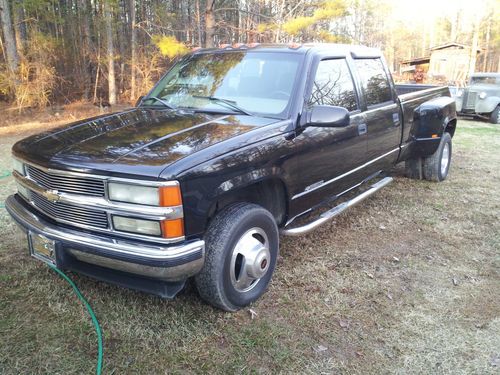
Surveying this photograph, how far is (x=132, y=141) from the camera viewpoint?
9.06ft

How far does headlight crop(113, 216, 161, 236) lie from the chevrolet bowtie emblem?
452 millimetres

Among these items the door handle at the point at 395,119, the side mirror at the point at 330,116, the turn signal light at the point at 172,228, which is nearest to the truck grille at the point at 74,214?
the turn signal light at the point at 172,228

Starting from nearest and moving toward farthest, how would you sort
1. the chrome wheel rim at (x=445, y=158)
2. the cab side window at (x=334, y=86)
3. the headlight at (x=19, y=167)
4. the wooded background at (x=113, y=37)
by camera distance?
the headlight at (x=19, y=167) → the cab side window at (x=334, y=86) → the chrome wheel rim at (x=445, y=158) → the wooded background at (x=113, y=37)

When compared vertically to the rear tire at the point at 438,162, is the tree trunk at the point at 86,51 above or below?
above

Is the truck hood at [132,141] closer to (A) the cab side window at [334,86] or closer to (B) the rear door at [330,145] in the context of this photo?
(B) the rear door at [330,145]

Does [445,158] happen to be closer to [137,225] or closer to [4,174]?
[137,225]

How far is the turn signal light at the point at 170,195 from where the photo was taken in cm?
234

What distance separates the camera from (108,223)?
2510 mm

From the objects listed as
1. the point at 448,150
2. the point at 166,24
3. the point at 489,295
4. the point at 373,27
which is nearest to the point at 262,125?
the point at 489,295

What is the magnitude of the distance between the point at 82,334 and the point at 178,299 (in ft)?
2.25

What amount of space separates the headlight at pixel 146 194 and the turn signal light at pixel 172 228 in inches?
4.0

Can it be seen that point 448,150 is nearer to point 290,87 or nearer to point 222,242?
point 290,87

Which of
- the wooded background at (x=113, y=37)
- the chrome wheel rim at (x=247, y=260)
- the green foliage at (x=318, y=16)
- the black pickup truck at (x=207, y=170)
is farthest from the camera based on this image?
the green foliage at (x=318, y=16)

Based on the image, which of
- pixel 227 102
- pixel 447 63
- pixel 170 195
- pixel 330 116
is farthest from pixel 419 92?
pixel 447 63
